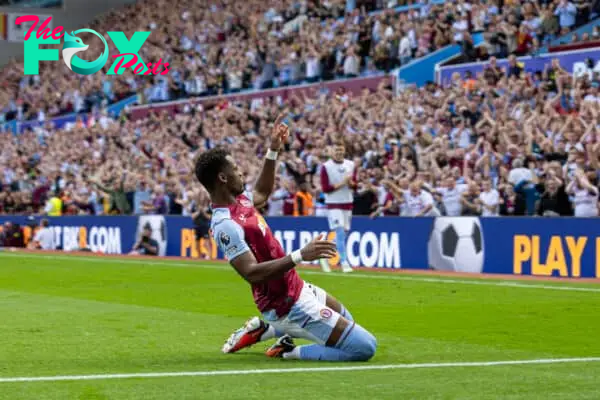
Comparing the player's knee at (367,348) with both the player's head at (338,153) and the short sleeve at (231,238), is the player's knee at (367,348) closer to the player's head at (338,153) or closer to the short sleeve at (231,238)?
the short sleeve at (231,238)

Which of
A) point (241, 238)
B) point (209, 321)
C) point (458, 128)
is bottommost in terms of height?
point (209, 321)

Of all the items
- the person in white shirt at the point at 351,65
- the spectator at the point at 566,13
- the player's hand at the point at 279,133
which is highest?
the spectator at the point at 566,13

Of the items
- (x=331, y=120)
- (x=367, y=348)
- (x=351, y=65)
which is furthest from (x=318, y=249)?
(x=351, y=65)

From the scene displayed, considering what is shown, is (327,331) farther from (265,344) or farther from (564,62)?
(564,62)

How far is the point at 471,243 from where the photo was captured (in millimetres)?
21344

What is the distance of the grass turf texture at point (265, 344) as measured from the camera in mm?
7594

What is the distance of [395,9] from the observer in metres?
34.5

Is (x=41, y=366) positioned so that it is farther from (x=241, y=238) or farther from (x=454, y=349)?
(x=454, y=349)

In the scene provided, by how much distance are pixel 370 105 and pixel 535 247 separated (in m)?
9.53

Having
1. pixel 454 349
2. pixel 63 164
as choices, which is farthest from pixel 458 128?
pixel 63 164

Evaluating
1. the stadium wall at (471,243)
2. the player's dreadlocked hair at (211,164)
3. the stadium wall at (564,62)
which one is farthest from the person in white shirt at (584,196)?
the player's dreadlocked hair at (211,164)

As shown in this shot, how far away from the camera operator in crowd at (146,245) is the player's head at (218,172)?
21.8 meters

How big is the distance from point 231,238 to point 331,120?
19.9m

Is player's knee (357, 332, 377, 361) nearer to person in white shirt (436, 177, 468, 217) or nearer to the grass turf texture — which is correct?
the grass turf texture
